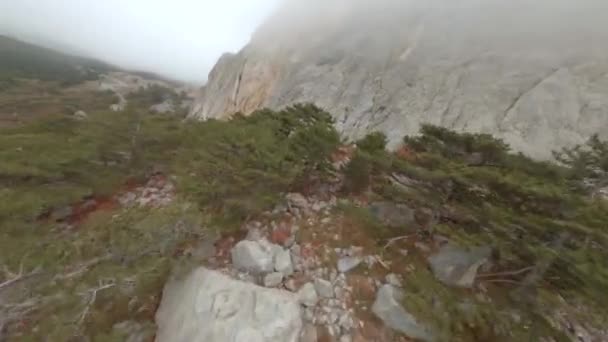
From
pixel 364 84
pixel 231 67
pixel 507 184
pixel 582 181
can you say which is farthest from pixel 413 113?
pixel 231 67

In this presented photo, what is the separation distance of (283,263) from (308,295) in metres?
1.03

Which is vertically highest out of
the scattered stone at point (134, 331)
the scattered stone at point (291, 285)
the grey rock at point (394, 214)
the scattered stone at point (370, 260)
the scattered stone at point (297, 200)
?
the grey rock at point (394, 214)

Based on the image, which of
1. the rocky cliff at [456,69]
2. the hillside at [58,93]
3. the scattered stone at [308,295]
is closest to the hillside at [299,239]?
the scattered stone at [308,295]

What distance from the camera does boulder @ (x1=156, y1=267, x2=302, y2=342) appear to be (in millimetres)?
6043

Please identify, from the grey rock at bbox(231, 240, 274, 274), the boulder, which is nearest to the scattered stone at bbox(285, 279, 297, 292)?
the boulder

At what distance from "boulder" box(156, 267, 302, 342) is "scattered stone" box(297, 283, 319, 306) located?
0.24 m

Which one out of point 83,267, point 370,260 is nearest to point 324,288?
point 370,260

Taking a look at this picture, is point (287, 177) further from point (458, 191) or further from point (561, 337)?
point (561, 337)

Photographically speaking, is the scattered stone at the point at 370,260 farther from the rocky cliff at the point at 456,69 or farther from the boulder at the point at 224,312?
the rocky cliff at the point at 456,69

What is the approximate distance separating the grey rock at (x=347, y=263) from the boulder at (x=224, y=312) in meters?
1.54

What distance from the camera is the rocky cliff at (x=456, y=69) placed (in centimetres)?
1938

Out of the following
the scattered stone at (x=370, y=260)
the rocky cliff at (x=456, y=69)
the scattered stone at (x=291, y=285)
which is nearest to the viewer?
the scattered stone at (x=291, y=285)

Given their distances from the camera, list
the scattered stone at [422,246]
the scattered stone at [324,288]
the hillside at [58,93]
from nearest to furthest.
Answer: the scattered stone at [324,288] < the scattered stone at [422,246] < the hillside at [58,93]

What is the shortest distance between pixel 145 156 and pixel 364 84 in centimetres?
2080
